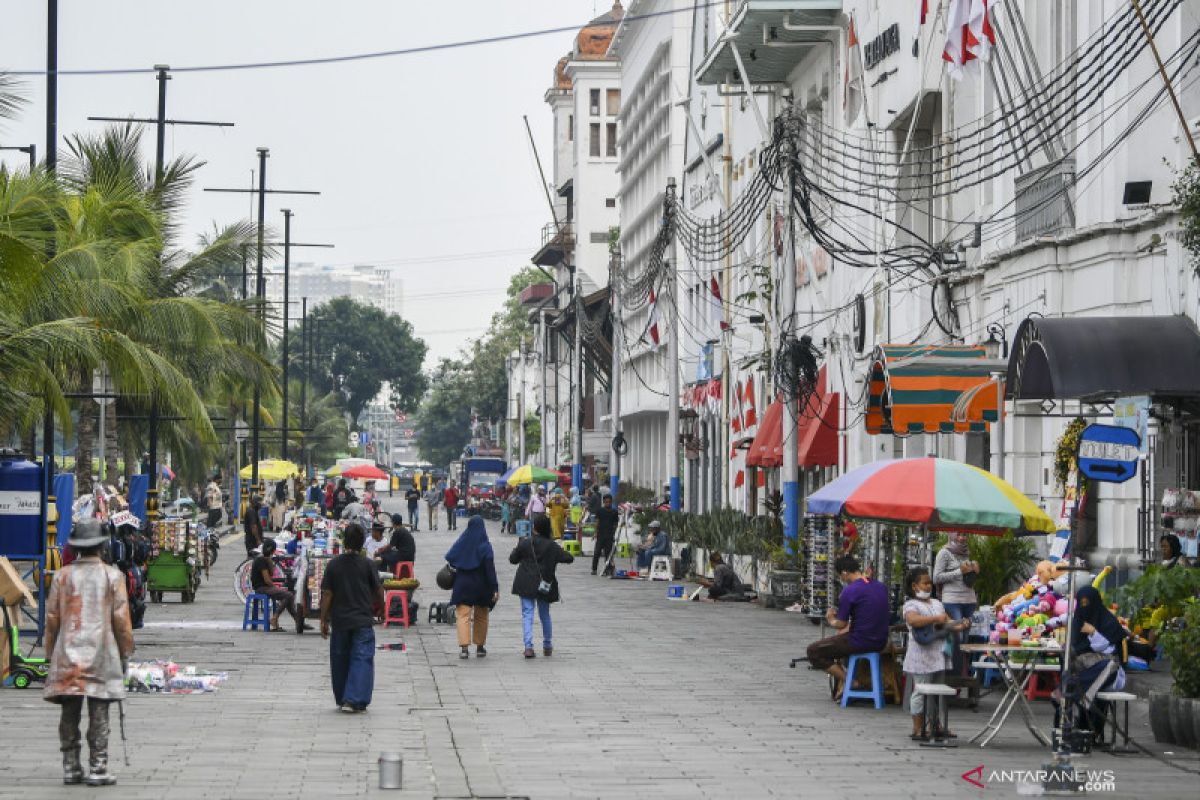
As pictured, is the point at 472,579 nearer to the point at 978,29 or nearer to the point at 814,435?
the point at 978,29

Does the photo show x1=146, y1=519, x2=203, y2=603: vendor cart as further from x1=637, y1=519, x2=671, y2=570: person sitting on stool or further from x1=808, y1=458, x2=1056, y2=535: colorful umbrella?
x1=808, y1=458, x2=1056, y2=535: colorful umbrella

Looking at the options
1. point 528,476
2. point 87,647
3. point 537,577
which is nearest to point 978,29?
point 537,577

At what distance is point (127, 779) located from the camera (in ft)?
42.4

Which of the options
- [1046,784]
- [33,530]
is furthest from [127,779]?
[33,530]

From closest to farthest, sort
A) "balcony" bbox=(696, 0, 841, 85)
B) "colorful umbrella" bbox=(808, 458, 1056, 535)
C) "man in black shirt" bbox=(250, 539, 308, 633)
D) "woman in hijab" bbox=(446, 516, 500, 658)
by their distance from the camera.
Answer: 1. "colorful umbrella" bbox=(808, 458, 1056, 535)
2. "woman in hijab" bbox=(446, 516, 500, 658)
3. "man in black shirt" bbox=(250, 539, 308, 633)
4. "balcony" bbox=(696, 0, 841, 85)

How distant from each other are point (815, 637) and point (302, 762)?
Result: 45.5ft

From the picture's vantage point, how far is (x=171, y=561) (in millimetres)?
33156

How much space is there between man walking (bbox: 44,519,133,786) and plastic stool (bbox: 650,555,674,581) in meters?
29.7

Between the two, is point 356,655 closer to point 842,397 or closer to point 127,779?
point 127,779

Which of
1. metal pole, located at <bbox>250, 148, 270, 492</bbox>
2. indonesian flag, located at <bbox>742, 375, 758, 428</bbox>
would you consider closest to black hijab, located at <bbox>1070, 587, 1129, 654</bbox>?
indonesian flag, located at <bbox>742, 375, 758, 428</bbox>

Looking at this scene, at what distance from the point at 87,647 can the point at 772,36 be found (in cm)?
2918

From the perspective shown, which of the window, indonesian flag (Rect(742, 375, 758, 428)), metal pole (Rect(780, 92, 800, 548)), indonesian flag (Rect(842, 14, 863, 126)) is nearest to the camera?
metal pole (Rect(780, 92, 800, 548))

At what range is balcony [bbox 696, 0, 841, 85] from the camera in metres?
38.4

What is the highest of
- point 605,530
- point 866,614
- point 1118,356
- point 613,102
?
point 613,102
